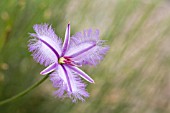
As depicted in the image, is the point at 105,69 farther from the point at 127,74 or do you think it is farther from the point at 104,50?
the point at 104,50

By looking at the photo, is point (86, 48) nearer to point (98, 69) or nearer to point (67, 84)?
point (67, 84)

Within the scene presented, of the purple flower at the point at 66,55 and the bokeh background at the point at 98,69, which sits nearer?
the purple flower at the point at 66,55

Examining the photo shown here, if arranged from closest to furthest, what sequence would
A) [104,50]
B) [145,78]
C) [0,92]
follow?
[104,50] → [0,92] → [145,78]

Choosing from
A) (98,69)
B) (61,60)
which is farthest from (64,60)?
(98,69)

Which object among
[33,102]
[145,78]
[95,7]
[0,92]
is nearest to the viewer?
[0,92]

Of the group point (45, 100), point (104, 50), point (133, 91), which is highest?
point (45, 100)

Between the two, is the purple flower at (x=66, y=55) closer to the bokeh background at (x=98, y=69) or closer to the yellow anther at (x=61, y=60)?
the yellow anther at (x=61, y=60)

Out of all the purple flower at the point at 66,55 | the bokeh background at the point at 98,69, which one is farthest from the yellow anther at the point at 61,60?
the bokeh background at the point at 98,69

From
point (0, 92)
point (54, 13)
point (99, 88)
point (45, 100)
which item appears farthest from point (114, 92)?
point (0, 92)
